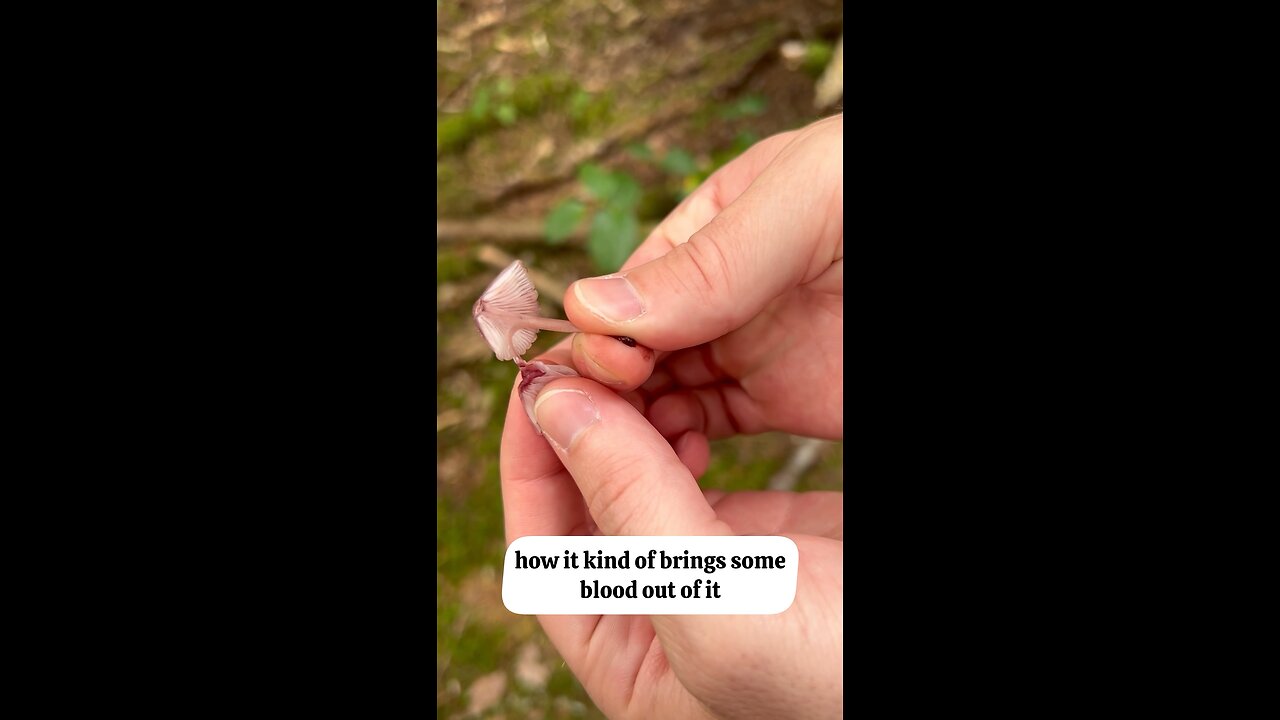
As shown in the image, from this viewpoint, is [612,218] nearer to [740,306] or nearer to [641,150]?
[641,150]

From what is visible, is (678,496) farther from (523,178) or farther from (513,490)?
(523,178)

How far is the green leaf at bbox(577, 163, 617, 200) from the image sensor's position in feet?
5.20

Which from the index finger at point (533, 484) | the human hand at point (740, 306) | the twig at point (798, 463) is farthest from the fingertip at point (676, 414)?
the twig at point (798, 463)

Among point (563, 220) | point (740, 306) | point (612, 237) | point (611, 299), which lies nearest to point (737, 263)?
point (740, 306)

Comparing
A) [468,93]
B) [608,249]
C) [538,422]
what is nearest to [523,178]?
[468,93]

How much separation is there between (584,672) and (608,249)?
2.58 feet

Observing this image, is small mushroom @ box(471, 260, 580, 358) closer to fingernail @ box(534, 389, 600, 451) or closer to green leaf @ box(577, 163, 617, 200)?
fingernail @ box(534, 389, 600, 451)

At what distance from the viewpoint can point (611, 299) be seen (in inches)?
38.1

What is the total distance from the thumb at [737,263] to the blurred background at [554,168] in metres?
0.52

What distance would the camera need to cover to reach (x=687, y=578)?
895 mm

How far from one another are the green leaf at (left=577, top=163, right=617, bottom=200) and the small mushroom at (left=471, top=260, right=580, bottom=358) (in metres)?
0.60

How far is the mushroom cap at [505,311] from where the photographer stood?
3.28 feet

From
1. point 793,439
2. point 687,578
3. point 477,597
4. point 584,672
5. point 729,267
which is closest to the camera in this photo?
point 687,578

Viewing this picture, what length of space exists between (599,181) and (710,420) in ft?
1.80
